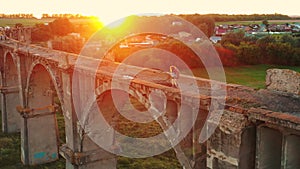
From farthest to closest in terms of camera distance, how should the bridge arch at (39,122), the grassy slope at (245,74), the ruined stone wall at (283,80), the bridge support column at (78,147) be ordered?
the grassy slope at (245,74)
the bridge arch at (39,122)
the bridge support column at (78,147)
the ruined stone wall at (283,80)

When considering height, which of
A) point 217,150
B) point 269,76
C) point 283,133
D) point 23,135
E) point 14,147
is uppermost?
point 269,76

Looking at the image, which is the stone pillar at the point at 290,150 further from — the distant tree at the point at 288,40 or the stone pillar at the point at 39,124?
the distant tree at the point at 288,40

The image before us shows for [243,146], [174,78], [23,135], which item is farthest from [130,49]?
[243,146]

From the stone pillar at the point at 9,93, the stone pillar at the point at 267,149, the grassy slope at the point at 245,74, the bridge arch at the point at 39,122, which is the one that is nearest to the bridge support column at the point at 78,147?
the bridge arch at the point at 39,122

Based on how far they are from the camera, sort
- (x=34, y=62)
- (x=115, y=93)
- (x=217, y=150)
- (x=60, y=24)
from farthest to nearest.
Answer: (x=60, y=24), (x=34, y=62), (x=115, y=93), (x=217, y=150)

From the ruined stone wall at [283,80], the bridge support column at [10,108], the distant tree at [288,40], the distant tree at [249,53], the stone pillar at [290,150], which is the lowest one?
the bridge support column at [10,108]

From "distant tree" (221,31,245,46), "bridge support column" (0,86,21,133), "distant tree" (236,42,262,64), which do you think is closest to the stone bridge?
"bridge support column" (0,86,21,133)

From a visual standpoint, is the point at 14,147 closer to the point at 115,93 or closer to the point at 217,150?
the point at 115,93
